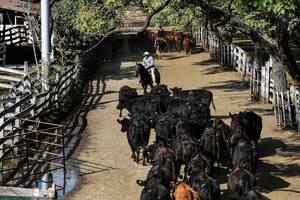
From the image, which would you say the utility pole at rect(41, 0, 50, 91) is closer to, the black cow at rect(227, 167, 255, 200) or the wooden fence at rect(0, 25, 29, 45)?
the wooden fence at rect(0, 25, 29, 45)

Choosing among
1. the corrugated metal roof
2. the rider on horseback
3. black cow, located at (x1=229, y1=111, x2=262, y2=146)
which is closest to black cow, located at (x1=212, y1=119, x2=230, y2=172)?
black cow, located at (x1=229, y1=111, x2=262, y2=146)

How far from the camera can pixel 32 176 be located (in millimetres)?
14727

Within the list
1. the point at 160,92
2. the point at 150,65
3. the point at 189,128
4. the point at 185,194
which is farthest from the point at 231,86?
the point at 185,194

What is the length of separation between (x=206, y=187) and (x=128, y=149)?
6317mm

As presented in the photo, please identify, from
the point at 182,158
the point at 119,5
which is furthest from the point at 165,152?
the point at 119,5

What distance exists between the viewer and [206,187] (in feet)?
37.2

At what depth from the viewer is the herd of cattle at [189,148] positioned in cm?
1142

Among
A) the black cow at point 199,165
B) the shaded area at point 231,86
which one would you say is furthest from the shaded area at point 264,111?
the black cow at point 199,165

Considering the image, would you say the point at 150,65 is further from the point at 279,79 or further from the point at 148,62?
the point at 279,79

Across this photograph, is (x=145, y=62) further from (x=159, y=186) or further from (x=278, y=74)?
(x=159, y=186)

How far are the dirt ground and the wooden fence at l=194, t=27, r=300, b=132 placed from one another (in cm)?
43

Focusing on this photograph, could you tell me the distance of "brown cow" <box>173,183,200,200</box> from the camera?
1070cm

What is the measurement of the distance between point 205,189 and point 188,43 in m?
27.5

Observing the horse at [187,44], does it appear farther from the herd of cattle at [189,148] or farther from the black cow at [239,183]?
the black cow at [239,183]
